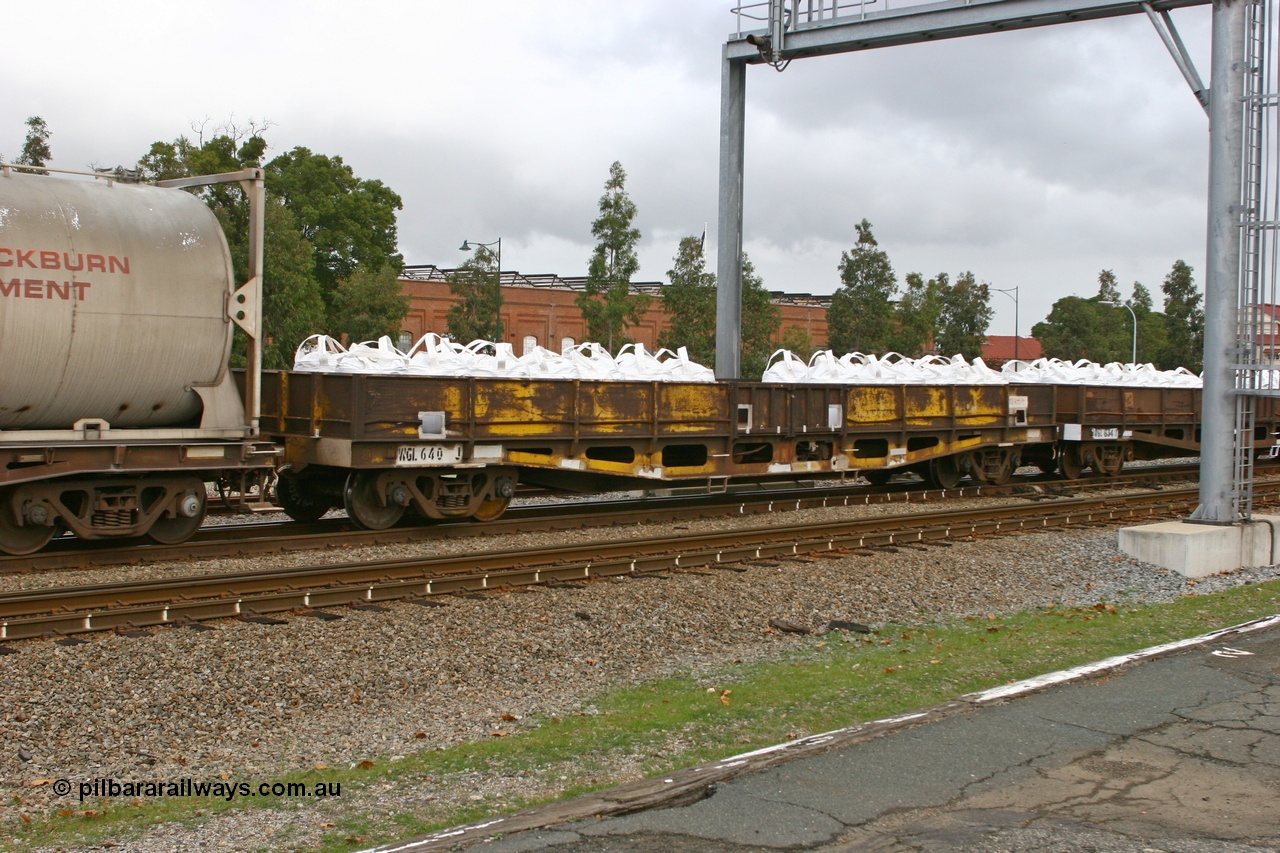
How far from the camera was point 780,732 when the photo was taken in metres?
6.18

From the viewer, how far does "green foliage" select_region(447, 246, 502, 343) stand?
148 ft

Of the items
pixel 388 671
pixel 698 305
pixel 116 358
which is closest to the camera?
pixel 388 671

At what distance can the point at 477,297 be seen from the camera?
44969mm

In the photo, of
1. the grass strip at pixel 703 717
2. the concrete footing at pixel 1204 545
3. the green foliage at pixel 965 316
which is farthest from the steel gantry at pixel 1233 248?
the green foliage at pixel 965 316

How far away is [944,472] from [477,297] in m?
28.4

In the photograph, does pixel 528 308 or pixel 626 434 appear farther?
pixel 528 308

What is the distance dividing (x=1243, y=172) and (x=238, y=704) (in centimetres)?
1198

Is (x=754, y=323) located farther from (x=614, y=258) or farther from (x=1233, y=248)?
(x=1233, y=248)

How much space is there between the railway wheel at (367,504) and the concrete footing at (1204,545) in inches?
341

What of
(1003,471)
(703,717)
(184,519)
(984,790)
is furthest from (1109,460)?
(984,790)

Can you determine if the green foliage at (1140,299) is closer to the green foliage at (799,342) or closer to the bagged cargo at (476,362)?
the green foliage at (799,342)

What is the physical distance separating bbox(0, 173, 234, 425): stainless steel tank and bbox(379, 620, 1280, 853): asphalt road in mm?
7924

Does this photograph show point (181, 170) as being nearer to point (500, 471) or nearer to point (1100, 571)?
point (500, 471)

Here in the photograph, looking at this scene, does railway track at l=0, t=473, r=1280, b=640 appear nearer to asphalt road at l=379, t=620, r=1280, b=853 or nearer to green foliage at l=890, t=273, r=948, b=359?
asphalt road at l=379, t=620, r=1280, b=853
